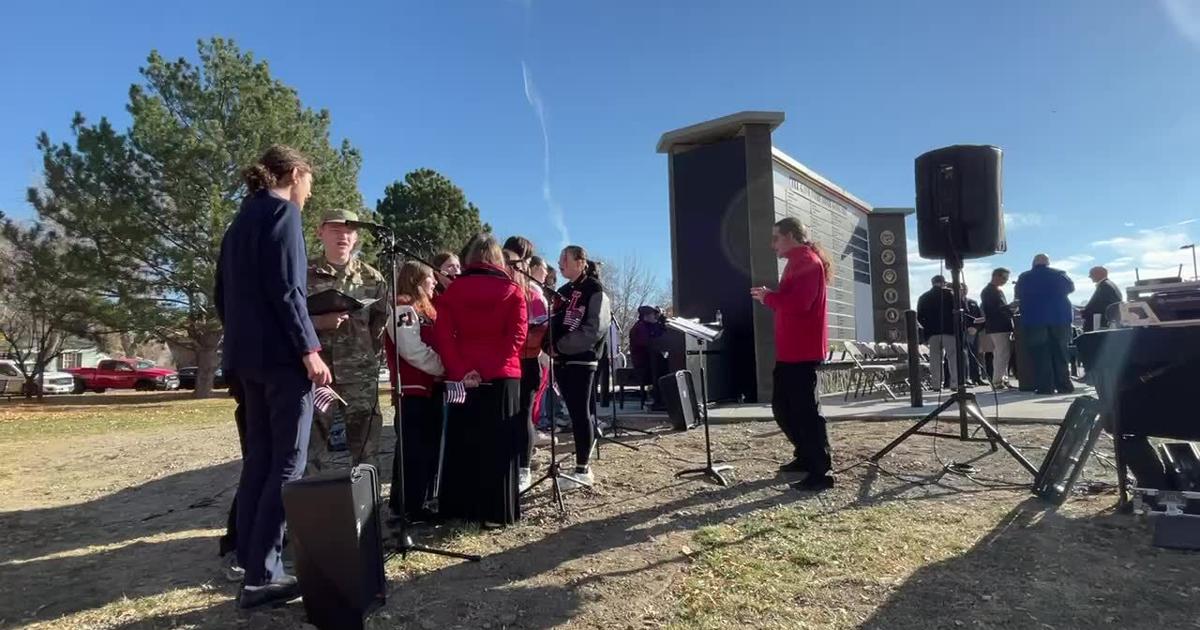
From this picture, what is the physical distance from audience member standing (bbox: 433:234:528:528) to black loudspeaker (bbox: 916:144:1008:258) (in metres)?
3.13

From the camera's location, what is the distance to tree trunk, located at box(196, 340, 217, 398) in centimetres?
2248

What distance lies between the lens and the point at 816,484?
4363 mm

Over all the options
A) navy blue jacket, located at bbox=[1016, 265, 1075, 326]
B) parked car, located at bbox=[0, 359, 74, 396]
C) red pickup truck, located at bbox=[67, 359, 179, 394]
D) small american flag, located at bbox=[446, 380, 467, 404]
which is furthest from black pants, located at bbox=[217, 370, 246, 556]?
red pickup truck, located at bbox=[67, 359, 179, 394]

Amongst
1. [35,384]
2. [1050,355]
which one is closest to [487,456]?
[1050,355]

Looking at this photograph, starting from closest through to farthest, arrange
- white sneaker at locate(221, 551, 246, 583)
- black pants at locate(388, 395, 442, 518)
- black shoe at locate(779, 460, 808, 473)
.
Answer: white sneaker at locate(221, 551, 246, 583), black pants at locate(388, 395, 442, 518), black shoe at locate(779, 460, 808, 473)

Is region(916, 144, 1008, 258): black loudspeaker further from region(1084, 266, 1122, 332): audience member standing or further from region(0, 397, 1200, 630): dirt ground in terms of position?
region(1084, 266, 1122, 332): audience member standing

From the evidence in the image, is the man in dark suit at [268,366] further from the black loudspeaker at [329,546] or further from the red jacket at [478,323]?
the red jacket at [478,323]

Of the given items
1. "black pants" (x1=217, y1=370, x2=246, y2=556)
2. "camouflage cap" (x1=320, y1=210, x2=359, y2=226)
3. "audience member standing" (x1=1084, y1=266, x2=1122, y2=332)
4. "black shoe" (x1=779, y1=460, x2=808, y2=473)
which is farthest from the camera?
"audience member standing" (x1=1084, y1=266, x2=1122, y2=332)

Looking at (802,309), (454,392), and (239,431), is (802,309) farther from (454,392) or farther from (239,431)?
(239,431)

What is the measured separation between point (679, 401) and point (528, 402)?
3100 millimetres

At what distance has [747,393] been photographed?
950 cm

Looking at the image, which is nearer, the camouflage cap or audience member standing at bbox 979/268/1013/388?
the camouflage cap

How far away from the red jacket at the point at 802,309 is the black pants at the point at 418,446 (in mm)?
2262

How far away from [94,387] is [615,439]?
35.5m
